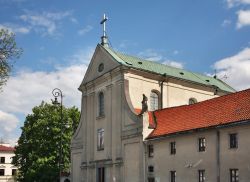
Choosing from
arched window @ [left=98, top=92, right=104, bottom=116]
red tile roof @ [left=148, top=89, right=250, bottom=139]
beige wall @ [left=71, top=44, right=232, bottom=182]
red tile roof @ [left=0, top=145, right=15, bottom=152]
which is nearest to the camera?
red tile roof @ [left=148, top=89, right=250, bottom=139]

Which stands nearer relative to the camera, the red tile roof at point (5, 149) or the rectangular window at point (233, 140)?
the rectangular window at point (233, 140)

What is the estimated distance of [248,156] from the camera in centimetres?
2697

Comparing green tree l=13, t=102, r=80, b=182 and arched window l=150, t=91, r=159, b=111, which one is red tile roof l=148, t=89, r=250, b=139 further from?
green tree l=13, t=102, r=80, b=182

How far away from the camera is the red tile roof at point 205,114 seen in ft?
98.5

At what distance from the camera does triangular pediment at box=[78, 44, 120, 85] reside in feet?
144

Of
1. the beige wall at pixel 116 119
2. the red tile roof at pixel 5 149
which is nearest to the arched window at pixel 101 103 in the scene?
the beige wall at pixel 116 119

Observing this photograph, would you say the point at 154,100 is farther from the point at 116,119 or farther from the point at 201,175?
the point at 201,175

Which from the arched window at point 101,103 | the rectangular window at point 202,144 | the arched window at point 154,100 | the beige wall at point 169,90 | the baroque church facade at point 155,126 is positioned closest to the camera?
the baroque church facade at point 155,126

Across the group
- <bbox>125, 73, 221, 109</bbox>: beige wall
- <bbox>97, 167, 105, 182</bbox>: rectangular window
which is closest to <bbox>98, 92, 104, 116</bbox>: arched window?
<bbox>125, 73, 221, 109</bbox>: beige wall

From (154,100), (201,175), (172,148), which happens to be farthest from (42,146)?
(201,175)

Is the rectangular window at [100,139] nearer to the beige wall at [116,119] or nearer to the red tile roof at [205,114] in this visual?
the beige wall at [116,119]

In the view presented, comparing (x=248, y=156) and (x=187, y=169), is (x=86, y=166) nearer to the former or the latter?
(x=187, y=169)

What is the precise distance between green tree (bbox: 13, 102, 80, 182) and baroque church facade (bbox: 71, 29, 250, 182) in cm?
824

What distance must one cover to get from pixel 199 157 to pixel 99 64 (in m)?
19.0
